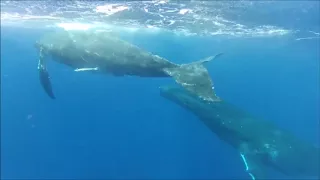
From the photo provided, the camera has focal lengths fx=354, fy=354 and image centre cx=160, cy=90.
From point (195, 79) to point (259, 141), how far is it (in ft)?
27.3

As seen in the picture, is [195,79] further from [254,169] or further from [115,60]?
[254,169]

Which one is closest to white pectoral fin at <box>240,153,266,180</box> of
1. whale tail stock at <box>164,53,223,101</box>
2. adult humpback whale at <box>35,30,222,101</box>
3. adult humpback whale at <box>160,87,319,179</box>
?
adult humpback whale at <box>160,87,319,179</box>

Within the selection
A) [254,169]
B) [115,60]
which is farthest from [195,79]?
[254,169]

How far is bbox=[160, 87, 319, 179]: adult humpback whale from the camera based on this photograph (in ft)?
53.3

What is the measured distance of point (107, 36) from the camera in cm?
1209

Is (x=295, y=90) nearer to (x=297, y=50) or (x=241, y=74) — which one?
(x=241, y=74)

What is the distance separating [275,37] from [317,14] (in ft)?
42.1

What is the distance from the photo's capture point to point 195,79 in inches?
386

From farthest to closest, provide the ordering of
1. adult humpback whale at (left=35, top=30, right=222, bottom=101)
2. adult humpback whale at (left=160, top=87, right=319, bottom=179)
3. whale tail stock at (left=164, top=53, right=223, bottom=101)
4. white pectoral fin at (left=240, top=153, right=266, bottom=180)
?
adult humpback whale at (left=160, top=87, right=319, bottom=179) → white pectoral fin at (left=240, top=153, right=266, bottom=180) → adult humpback whale at (left=35, top=30, right=222, bottom=101) → whale tail stock at (left=164, top=53, right=223, bottom=101)

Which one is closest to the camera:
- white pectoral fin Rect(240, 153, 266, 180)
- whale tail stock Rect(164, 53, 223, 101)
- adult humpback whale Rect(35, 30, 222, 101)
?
whale tail stock Rect(164, 53, 223, 101)

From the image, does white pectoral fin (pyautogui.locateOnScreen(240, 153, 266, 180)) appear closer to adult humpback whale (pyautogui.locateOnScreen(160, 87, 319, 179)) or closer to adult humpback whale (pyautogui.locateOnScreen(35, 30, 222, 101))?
adult humpback whale (pyautogui.locateOnScreen(160, 87, 319, 179))

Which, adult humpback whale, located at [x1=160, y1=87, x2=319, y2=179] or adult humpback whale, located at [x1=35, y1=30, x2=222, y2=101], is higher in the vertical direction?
adult humpback whale, located at [x1=35, y1=30, x2=222, y2=101]

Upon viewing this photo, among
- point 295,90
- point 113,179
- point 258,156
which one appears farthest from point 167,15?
point 295,90

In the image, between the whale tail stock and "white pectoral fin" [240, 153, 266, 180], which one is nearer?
the whale tail stock
